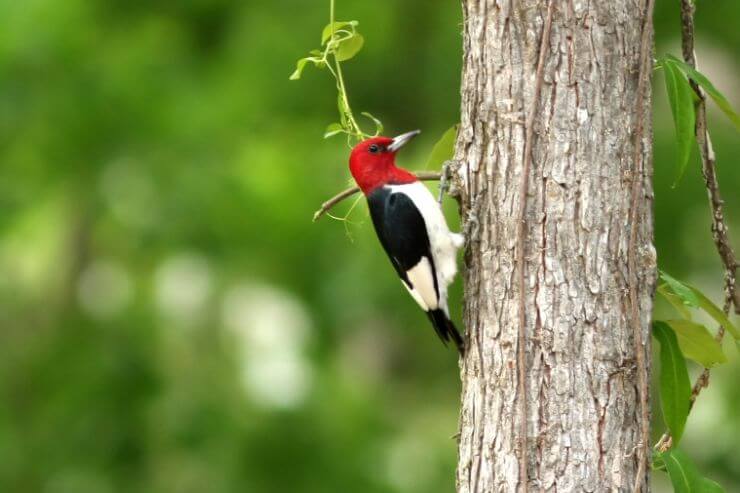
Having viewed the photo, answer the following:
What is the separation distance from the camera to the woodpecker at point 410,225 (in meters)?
3.65

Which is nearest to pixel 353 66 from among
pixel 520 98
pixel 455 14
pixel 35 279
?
pixel 455 14

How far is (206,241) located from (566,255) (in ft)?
17.0

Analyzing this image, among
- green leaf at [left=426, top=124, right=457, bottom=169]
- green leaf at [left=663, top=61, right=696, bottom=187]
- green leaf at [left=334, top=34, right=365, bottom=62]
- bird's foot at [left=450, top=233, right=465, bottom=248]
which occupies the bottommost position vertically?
bird's foot at [left=450, top=233, right=465, bottom=248]

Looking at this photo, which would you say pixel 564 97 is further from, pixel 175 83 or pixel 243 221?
pixel 175 83

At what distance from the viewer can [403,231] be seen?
373cm

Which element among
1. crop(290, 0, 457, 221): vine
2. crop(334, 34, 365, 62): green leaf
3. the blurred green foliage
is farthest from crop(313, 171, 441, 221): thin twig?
the blurred green foliage

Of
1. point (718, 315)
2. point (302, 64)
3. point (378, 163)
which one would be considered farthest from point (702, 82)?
point (378, 163)

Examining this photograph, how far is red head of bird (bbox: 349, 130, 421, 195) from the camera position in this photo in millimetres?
3844

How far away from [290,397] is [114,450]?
1.41 metres

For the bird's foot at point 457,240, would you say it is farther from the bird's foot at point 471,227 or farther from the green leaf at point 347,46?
the green leaf at point 347,46

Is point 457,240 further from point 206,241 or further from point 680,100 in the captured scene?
point 206,241

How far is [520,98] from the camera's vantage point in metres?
2.84

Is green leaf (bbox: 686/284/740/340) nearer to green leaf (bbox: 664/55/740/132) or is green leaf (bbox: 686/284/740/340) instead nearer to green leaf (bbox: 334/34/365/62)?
green leaf (bbox: 664/55/740/132)

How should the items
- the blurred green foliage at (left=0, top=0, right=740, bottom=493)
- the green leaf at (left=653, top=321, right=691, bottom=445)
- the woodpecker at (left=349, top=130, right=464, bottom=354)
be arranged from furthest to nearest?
the blurred green foliage at (left=0, top=0, right=740, bottom=493), the woodpecker at (left=349, top=130, right=464, bottom=354), the green leaf at (left=653, top=321, right=691, bottom=445)
